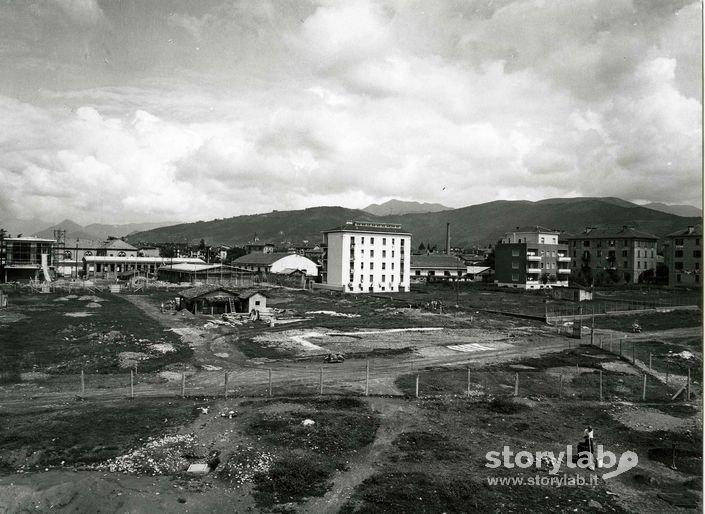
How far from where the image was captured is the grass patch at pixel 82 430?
16.2 metres

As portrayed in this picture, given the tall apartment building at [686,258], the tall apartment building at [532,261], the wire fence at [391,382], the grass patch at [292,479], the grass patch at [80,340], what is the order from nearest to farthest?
the grass patch at [292,479] → the wire fence at [391,382] → the grass patch at [80,340] → the tall apartment building at [686,258] → the tall apartment building at [532,261]

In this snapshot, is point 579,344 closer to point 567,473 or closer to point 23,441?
point 567,473

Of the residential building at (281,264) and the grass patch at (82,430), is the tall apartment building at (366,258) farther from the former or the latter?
the grass patch at (82,430)

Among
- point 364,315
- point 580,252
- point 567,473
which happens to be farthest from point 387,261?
point 567,473

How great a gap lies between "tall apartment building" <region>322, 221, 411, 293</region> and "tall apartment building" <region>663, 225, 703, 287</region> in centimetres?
5150

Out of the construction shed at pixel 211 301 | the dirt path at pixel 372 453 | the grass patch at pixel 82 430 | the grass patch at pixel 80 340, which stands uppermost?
the construction shed at pixel 211 301

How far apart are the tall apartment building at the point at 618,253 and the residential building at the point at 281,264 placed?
205 ft

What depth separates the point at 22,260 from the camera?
9569 centimetres

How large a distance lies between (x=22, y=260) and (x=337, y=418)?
3946 inches

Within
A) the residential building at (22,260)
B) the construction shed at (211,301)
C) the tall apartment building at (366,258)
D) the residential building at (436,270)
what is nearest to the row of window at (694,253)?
the residential building at (436,270)

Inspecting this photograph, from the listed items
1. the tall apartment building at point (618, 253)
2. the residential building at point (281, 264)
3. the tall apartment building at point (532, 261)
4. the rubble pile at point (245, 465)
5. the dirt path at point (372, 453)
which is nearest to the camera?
the dirt path at point (372, 453)

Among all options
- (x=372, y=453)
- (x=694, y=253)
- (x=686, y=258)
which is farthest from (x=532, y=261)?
(x=372, y=453)

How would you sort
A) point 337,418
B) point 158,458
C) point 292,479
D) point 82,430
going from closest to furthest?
point 292,479, point 158,458, point 82,430, point 337,418

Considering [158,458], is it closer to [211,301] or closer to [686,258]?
[211,301]
